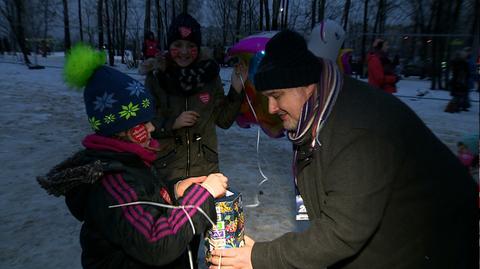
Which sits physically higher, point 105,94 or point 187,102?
point 105,94

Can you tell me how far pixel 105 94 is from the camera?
1514 millimetres

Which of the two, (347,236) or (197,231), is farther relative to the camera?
(197,231)

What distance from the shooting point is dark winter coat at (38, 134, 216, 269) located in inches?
54.3

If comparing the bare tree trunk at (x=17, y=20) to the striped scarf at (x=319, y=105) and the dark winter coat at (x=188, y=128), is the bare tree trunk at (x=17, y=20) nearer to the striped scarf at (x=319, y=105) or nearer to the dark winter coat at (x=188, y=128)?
the dark winter coat at (x=188, y=128)

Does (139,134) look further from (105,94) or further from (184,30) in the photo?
(184,30)

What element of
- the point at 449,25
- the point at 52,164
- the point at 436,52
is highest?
the point at 449,25

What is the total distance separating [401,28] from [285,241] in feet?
81.4

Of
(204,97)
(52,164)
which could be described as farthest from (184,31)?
(52,164)

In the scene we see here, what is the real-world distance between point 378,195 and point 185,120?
64.5 inches

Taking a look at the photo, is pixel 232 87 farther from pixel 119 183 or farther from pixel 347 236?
pixel 347 236

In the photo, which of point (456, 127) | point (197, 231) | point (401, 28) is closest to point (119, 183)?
point (197, 231)

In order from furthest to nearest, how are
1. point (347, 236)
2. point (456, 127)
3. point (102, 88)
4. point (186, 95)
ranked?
1. point (456, 127)
2. point (186, 95)
3. point (102, 88)
4. point (347, 236)

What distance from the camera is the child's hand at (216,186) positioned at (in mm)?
1521

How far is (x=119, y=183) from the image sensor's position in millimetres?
1424
